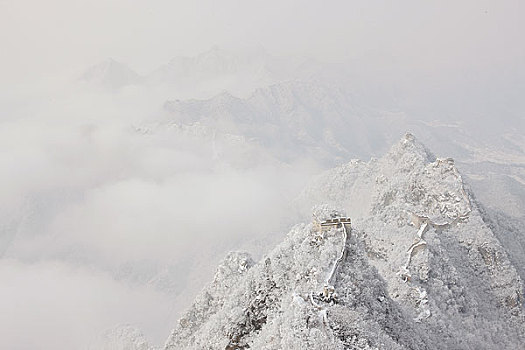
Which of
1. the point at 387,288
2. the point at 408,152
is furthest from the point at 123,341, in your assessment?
the point at 408,152

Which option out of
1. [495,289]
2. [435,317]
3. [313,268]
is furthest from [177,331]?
[495,289]

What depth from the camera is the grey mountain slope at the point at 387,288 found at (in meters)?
44.3

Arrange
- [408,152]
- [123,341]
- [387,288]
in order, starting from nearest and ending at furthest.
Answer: [387,288] → [123,341] → [408,152]

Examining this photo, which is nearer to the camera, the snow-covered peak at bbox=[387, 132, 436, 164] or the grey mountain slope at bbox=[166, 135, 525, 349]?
the grey mountain slope at bbox=[166, 135, 525, 349]

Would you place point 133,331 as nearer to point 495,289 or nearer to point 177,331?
point 177,331

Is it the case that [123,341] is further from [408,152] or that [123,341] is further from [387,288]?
[408,152]

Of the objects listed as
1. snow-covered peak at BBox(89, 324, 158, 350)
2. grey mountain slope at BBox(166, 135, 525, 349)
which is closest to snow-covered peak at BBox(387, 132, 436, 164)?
grey mountain slope at BBox(166, 135, 525, 349)

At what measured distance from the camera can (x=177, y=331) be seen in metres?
77.8

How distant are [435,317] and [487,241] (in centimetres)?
4356

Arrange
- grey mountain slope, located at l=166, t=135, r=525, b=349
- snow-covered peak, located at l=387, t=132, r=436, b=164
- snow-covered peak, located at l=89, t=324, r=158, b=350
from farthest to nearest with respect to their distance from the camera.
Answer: snow-covered peak, located at l=387, t=132, r=436, b=164 < snow-covered peak, located at l=89, t=324, r=158, b=350 < grey mountain slope, located at l=166, t=135, r=525, b=349

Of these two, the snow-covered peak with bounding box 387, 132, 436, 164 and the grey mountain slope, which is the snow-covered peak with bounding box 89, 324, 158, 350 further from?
the snow-covered peak with bounding box 387, 132, 436, 164

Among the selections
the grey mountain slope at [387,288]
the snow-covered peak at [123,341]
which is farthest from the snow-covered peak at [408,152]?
the snow-covered peak at [123,341]

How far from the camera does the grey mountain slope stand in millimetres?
44344

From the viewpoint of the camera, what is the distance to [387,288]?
72.1 m
